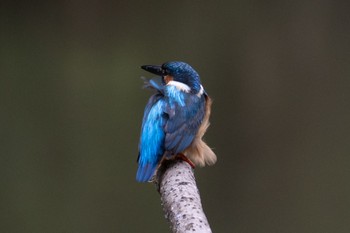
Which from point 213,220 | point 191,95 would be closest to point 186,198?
point 191,95

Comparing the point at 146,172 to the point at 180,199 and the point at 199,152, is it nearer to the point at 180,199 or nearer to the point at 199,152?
the point at 199,152

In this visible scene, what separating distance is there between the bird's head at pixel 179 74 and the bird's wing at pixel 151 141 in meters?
0.11

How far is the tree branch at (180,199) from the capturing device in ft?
3.25

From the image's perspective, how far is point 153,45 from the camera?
353cm

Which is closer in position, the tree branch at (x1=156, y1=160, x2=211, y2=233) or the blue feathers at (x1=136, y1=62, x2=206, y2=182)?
the tree branch at (x1=156, y1=160, x2=211, y2=233)

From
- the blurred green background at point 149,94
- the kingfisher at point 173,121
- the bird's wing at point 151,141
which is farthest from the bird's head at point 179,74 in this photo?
the blurred green background at point 149,94

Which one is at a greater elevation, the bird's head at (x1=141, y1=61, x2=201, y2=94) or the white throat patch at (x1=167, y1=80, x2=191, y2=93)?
the bird's head at (x1=141, y1=61, x2=201, y2=94)

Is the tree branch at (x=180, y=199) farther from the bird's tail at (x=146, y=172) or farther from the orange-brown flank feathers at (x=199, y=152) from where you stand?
the orange-brown flank feathers at (x=199, y=152)

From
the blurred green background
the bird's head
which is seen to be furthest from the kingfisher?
the blurred green background

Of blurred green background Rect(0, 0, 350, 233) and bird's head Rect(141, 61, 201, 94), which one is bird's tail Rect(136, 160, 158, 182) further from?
blurred green background Rect(0, 0, 350, 233)

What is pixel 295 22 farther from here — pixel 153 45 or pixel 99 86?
pixel 99 86

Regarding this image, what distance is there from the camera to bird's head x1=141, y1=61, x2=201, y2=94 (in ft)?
6.19

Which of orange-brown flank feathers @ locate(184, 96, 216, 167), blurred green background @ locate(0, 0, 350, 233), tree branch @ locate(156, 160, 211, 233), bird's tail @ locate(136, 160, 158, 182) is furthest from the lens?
blurred green background @ locate(0, 0, 350, 233)

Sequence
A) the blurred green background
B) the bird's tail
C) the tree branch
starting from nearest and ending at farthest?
1. the tree branch
2. the bird's tail
3. the blurred green background
